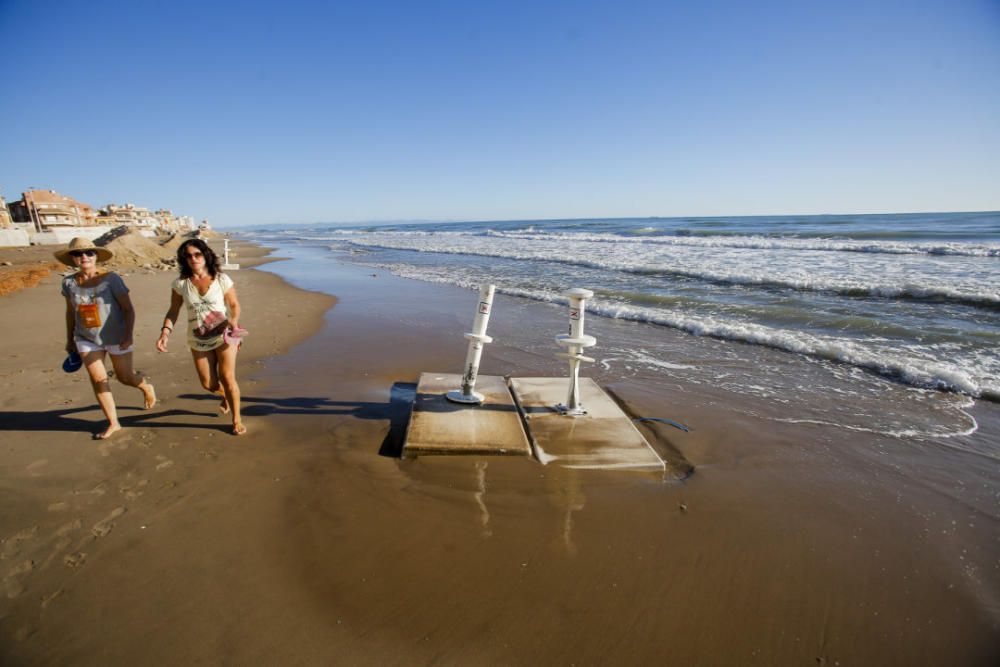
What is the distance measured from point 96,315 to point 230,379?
1.20 meters

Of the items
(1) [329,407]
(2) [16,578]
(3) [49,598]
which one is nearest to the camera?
(3) [49,598]

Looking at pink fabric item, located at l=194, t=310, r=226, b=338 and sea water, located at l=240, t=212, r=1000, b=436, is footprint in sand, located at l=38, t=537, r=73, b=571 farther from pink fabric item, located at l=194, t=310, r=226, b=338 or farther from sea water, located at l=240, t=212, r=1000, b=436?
sea water, located at l=240, t=212, r=1000, b=436

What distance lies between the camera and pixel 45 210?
44.5 m

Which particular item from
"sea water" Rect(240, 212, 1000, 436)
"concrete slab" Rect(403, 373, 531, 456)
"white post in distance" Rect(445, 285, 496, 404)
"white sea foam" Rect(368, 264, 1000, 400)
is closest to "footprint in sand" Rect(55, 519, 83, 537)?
"concrete slab" Rect(403, 373, 531, 456)

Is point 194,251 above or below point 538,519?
above

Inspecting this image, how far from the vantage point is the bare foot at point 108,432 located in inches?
149

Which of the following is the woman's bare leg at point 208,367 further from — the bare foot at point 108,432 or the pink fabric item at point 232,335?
the bare foot at point 108,432

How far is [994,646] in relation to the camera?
210cm

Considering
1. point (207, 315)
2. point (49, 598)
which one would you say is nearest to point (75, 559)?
point (49, 598)

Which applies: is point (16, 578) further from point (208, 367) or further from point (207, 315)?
point (207, 315)

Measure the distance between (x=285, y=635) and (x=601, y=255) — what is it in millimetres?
20985

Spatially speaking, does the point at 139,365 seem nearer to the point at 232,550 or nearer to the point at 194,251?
the point at 194,251

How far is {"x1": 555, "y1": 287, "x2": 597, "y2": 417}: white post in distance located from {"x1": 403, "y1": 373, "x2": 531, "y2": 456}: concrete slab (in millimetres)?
570

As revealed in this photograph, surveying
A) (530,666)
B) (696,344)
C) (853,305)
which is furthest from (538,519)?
(853,305)
